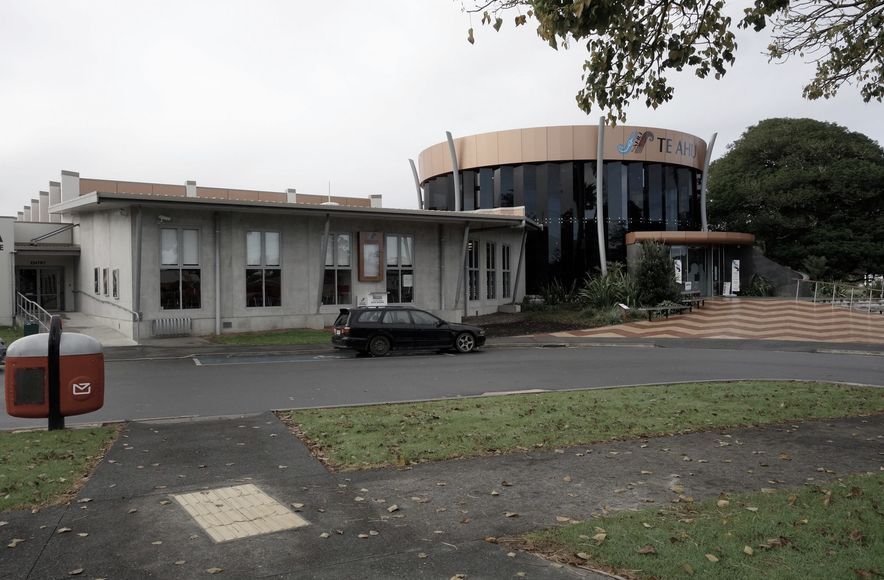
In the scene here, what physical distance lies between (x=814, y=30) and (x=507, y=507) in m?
11.6

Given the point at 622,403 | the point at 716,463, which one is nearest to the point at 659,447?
the point at 716,463

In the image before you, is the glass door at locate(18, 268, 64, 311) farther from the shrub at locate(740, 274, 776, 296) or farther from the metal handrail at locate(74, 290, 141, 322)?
the shrub at locate(740, 274, 776, 296)

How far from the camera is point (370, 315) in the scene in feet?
62.4

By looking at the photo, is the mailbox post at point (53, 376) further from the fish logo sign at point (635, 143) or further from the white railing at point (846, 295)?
the fish logo sign at point (635, 143)

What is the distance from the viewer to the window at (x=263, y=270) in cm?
2434

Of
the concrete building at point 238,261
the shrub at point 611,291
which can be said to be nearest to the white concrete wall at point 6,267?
the concrete building at point 238,261

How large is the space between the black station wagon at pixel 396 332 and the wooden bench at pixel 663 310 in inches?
442

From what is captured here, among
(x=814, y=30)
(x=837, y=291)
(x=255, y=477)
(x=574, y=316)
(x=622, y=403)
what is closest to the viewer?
(x=255, y=477)

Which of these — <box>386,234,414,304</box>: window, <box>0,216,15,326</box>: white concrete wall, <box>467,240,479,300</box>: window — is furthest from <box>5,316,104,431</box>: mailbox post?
<box>467,240,479,300</box>: window

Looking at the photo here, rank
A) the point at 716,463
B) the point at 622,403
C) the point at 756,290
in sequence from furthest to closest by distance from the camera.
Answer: the point at 756,290, the point at 622,403, the point at 716,463

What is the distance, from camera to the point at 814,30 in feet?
39.9

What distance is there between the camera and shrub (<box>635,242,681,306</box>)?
97.2ft

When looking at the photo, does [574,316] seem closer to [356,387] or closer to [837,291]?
[837,291]

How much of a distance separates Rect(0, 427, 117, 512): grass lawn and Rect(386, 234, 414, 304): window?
19975 millimetres
